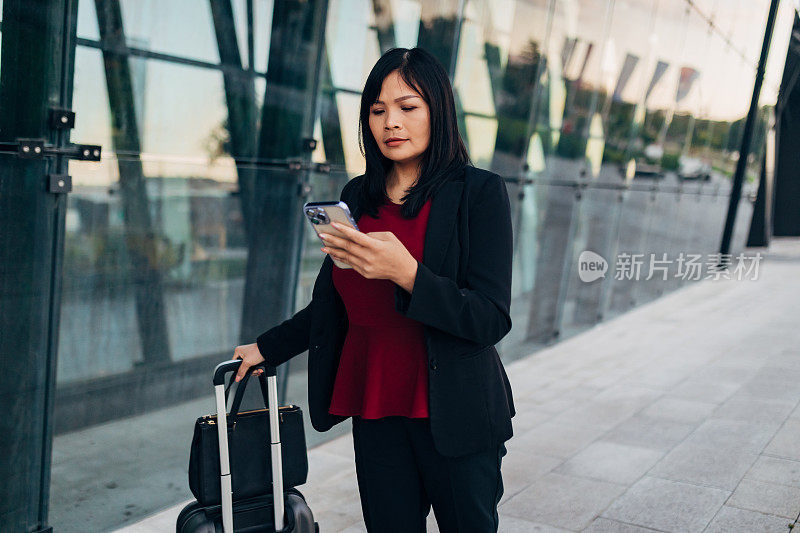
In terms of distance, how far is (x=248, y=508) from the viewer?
2.58 m

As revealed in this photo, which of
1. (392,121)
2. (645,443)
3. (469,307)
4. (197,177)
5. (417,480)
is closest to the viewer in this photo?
(469,307)

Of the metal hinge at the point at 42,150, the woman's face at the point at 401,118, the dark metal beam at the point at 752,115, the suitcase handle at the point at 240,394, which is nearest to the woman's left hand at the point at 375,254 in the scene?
the woman's face at the point at 401,118

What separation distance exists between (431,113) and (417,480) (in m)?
1.05

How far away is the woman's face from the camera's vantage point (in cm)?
222

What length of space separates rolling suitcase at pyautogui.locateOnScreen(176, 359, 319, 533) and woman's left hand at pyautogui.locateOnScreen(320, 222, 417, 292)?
2.43ft

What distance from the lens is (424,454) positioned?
2291mm

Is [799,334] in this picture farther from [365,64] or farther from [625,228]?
[365,64]

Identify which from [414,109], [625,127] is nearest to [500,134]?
[625,127]

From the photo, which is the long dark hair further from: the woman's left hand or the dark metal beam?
the dark metal beam

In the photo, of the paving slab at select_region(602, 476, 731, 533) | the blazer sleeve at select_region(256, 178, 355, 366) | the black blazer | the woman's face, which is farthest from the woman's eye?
the paving slab at select_region(602, 476, 731, 533)

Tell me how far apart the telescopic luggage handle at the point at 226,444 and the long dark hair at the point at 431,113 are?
69cm

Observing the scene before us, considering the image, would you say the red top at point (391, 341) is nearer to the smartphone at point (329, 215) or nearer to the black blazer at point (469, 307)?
the black blazer at point (469, 307)

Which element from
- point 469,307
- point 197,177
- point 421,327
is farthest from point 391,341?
point 197,177

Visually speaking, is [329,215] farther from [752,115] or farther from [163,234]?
[752,115]
